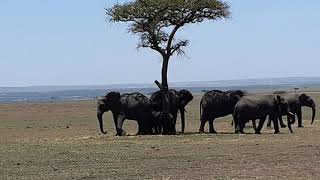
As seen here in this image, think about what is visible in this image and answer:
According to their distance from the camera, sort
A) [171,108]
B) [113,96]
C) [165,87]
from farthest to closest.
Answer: [165,87], [171,108], [113,96]

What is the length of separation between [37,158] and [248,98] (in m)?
17.6

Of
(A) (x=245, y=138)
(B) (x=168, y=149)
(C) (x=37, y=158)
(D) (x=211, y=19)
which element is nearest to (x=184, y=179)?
(C) (x=37, y=158)

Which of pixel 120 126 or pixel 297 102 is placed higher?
pixel 297 102

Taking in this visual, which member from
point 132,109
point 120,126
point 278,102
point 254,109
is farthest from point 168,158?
point 278,102

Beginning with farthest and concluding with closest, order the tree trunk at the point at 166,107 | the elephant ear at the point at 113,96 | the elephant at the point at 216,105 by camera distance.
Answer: the elephant at the point at 216,105 < the elephant ear at the point at 113,96 < the tree trunk at the point at 166,107

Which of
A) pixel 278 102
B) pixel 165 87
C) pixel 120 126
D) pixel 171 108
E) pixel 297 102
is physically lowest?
pixel 120 126

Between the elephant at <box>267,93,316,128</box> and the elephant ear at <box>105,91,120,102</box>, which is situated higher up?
the elephant ear at <box>105,91,120,102</box>

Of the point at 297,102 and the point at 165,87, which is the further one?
the point at 297,102

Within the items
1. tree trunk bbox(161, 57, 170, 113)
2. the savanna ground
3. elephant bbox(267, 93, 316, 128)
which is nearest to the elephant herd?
tree trunk bbox(161, 57, 170, 113)

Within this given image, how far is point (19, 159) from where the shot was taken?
24891mm

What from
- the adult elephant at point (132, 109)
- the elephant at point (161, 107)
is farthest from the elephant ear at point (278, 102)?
the adult elephant at point (132, 109)

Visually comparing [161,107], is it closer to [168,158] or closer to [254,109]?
[254,109]

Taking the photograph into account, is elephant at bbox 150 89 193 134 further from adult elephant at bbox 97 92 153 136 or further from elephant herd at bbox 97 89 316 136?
adult elephant at bbox 97 92 153 136

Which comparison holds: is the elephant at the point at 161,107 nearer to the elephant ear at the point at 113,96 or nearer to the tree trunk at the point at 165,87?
the tree trunk at the point at 165,87
